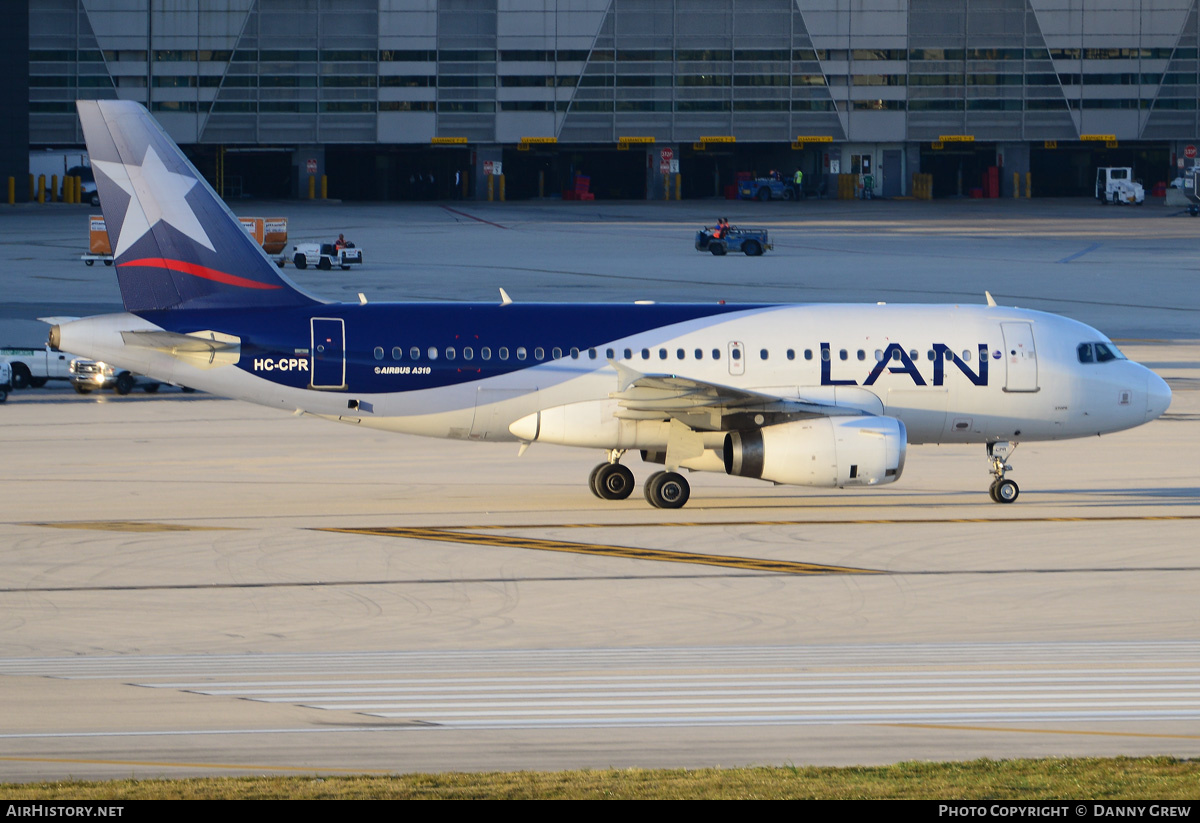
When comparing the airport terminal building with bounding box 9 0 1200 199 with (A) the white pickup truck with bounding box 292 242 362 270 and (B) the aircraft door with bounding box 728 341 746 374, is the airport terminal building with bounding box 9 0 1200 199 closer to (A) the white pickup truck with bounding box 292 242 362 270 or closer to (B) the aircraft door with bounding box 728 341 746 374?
(A) the white pickup truck with bounding box 292 242 362 270

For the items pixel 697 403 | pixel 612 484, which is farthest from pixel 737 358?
pixel 612 484

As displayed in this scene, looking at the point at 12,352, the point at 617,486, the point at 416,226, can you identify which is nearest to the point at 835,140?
the point at 416,226

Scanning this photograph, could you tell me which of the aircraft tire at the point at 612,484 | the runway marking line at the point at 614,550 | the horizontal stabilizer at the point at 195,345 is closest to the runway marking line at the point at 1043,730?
the runway marking line at the point at 614,550

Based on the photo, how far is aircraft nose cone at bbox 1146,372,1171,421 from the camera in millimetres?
32344

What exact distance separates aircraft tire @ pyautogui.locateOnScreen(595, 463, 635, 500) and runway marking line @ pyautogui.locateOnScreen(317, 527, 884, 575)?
4.59 metres

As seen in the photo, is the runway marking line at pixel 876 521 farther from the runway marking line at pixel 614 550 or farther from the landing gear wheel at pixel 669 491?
the landing gear wheel at pixel 669 491

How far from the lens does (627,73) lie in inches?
5487

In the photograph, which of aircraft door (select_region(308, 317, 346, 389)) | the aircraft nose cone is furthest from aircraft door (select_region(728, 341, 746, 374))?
the aircraft nose cone

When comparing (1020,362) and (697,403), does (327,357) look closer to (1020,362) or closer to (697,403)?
(697,403)

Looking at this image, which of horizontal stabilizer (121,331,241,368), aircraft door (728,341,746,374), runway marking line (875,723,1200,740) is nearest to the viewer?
runway marking line (875,723,1200,740)

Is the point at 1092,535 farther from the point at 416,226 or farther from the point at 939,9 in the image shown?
the point at 939,9

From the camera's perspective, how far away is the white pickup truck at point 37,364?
166 feet

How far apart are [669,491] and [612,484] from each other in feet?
5.56

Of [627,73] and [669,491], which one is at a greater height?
[627,73]
